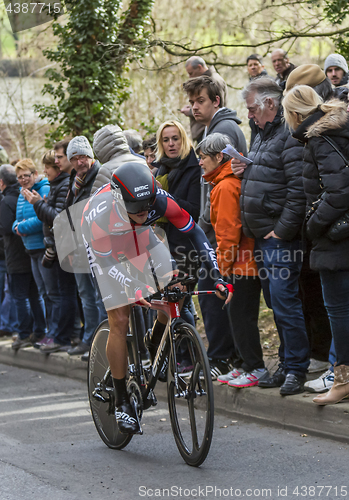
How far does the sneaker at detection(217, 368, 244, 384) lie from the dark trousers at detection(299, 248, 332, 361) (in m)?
0.73

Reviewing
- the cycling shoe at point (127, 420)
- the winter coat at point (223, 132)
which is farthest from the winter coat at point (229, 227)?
the cycling shoe at point (127, 420)

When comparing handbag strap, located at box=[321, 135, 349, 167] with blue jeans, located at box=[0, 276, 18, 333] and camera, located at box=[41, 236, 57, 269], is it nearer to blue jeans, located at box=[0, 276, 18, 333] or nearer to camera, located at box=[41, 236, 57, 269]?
camera, located at box=[41, 236, 57, 269]

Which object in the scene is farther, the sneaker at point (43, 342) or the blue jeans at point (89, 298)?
the sneaker at point (43, 342)

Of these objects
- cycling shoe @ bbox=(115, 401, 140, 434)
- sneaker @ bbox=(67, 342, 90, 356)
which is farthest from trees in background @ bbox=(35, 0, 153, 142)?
cycling shoe @ bbox=(115, 401, 140, 434)

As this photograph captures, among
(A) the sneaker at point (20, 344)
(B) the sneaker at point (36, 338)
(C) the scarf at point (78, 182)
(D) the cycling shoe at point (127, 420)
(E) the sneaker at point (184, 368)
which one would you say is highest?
(C) the scarf at point (78, 182)

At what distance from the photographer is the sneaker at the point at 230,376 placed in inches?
229

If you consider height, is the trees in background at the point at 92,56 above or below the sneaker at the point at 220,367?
above

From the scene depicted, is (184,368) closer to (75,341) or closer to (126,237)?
(126,237)

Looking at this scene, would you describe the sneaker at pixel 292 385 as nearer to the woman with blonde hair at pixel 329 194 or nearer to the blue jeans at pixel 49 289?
the woman with blonde hair at pixel 329 194

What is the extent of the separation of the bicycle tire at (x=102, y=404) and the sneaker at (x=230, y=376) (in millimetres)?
1336

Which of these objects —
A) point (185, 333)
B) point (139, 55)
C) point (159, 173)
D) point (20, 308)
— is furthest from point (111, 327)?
point (139, 55)

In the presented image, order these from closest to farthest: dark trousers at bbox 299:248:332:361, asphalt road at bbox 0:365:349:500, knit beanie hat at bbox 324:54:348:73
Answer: asphalt road at bbox 0:365:349:500 → dark trousers at bbox 299:248:332:361 → knit beanie hat at bbox 324:54:348:73

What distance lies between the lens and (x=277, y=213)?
5.18m

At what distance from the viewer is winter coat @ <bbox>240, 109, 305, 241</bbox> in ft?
16.5
